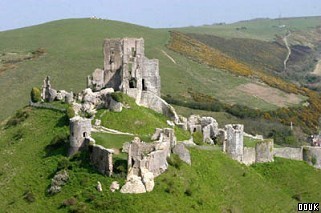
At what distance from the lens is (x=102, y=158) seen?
4269 cm

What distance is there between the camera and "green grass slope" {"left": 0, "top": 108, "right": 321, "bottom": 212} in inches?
1620

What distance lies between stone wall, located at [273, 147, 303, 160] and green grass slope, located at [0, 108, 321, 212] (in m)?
1.15

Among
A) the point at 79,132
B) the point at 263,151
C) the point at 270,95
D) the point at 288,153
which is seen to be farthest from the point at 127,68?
the point at 270,95

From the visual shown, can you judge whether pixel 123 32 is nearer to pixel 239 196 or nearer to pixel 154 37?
pixel 154 37

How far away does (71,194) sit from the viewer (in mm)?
42469

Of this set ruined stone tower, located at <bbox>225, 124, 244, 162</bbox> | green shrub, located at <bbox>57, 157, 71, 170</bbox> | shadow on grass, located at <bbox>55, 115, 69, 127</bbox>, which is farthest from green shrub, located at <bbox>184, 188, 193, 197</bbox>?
shadow on grass, located at <bbox>55, 115, 69, 127</bbox>

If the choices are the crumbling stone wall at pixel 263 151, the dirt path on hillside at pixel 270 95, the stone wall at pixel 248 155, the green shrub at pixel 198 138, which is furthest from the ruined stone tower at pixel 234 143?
the dirt path on hillside at pixel 270 95

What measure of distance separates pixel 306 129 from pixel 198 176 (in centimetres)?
6548

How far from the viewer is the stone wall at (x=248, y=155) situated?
55.5 metres

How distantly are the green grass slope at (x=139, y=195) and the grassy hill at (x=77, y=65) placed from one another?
3312 cm

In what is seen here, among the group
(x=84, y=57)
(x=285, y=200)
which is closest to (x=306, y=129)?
(x=84, y=57)

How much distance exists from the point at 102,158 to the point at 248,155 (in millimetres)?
16718

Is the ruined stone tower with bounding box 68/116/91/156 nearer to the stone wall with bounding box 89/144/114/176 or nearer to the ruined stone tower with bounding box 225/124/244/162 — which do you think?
the stone wall with bounding box 89/144/114/176

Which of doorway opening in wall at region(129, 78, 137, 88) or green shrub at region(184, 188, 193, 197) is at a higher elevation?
doorway opening in wall at region(129, 78, 137, 88)
